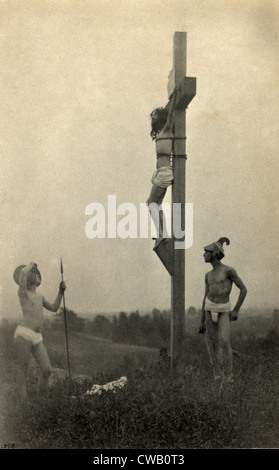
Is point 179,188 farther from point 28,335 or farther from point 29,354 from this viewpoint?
point 29,354

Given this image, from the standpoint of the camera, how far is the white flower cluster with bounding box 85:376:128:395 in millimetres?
4656

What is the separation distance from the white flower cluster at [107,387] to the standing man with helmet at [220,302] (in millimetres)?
874

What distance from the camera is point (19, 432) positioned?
451cm

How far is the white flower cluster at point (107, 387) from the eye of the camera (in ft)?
15.3

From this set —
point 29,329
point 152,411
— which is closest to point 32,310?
point 29,329

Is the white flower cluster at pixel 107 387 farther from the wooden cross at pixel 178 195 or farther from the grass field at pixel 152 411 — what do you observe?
the wooden cross at pixel 178 195

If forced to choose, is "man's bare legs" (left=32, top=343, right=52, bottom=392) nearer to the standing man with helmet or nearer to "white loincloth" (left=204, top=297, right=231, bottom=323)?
the standing man with helmet

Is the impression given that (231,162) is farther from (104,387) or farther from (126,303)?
(104,387)

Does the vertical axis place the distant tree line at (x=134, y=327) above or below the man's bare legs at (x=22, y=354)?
above

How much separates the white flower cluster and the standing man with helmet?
2.87 ft

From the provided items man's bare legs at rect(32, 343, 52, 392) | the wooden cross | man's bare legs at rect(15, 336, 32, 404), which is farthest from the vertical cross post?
man's bare legs at rect(15, 336, 32, 404)

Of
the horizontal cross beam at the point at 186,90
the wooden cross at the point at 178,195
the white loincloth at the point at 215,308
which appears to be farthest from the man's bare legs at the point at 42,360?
the horizontal cross beam at the point at 186,90

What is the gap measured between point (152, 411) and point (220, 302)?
124 centimetres

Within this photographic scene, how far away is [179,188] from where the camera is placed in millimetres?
5102
